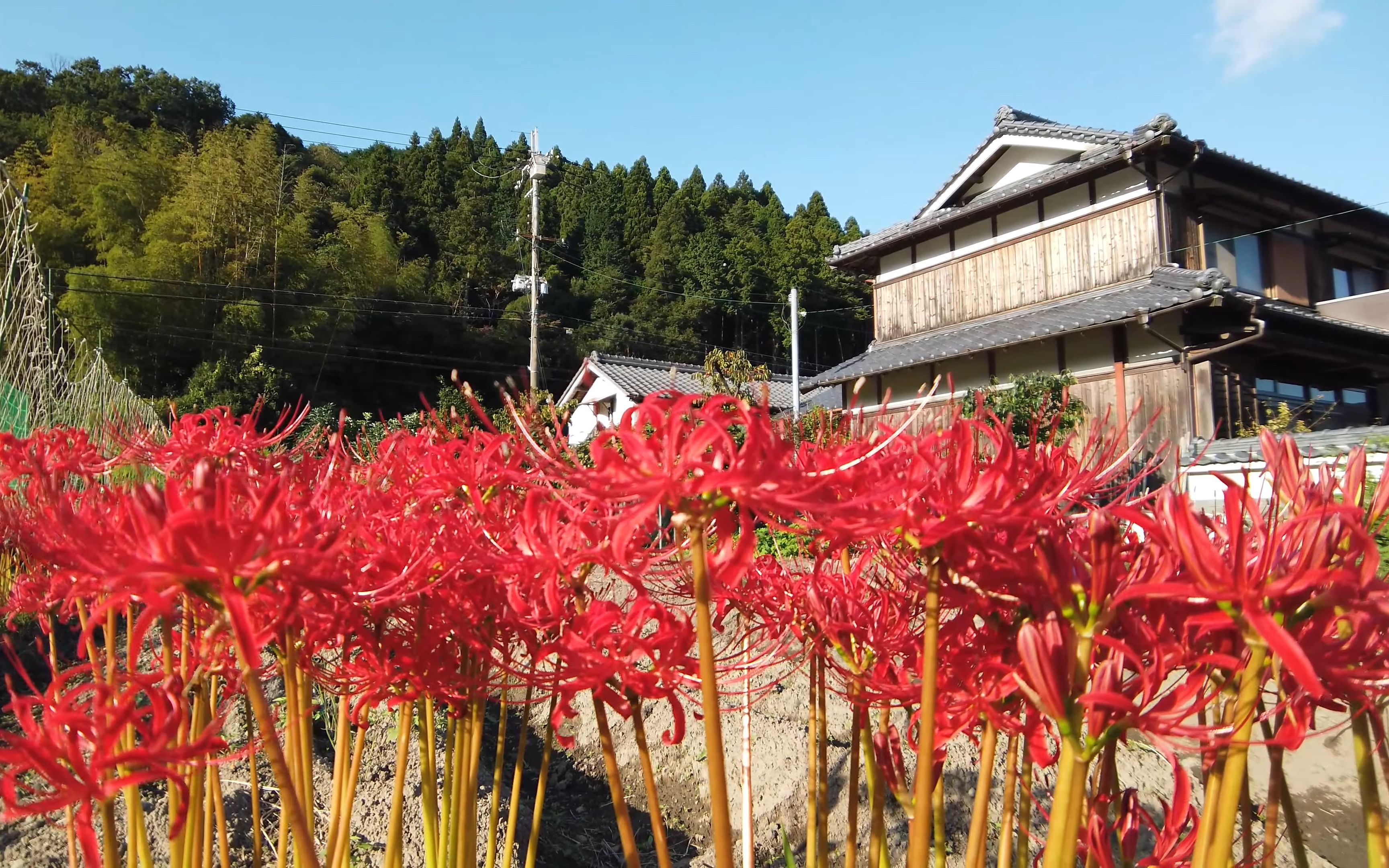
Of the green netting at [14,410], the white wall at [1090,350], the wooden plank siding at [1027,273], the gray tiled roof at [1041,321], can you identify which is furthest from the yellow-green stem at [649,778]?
the wooden plank siding at [1027,273]

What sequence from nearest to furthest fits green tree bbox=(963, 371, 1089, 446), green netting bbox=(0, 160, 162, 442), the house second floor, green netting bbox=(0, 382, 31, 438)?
green netting bbox=(0, 382, 31, 438) < green netting bbox=(0, 160, 162, 442) < green tree bbox=(963, 371, 1089, 446) < the house second floor

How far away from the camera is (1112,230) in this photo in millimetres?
10867

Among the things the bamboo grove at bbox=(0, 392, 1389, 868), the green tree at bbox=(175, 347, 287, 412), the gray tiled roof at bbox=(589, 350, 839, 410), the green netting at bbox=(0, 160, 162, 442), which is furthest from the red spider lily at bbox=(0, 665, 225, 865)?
the green tree at bbox=(175, 347, 287, 412)

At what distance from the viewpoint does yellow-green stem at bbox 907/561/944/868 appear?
81 cm

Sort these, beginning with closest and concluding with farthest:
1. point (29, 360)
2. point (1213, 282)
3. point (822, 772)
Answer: point (822, 772)
point (29, 360)
point (1213, 282)

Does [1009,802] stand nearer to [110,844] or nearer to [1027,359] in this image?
[110,844]

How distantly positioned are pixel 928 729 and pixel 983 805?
0.76 ft

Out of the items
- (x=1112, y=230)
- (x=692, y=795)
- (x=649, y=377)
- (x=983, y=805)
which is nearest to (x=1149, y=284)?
(x=1112, y=230)

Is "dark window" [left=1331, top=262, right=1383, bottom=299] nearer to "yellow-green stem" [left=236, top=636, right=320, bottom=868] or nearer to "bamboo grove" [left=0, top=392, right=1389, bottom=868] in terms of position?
"bamboo grove" [left=0, top=392, right=1389, bottom=868]

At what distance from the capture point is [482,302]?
31219mm

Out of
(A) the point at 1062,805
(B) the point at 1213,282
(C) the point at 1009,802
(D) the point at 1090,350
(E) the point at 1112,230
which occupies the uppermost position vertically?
(E) the point at 1112,230

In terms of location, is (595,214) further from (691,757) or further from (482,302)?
(691,757)

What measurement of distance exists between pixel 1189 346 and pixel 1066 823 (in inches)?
398

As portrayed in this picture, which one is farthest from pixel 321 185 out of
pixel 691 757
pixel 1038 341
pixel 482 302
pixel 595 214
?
pixel 691 757
